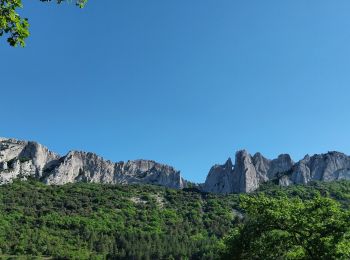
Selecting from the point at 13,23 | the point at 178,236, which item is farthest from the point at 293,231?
the point at 178,236

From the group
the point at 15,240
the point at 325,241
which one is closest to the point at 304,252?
the point at 325,241

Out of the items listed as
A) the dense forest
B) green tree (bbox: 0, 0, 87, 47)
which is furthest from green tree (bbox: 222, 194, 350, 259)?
green tree (bbox: 0, 0, 87, 47)

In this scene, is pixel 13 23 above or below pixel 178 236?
below

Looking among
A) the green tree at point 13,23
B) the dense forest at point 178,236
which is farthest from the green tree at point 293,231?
the green tree at point 13,23

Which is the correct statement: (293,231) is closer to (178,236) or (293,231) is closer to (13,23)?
(13,23)

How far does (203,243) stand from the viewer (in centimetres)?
16900

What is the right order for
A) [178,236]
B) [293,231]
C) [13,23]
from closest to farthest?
[13,23] → [293,231] → [178,236]

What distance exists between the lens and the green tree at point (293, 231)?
2431 centimetres

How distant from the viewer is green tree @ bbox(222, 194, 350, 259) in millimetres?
24312

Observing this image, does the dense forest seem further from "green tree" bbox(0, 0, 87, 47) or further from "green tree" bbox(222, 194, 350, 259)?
"green tree" bbox(0, 0, 87, 47)

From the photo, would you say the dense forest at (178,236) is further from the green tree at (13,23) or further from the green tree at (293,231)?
the green tree at (13,23)

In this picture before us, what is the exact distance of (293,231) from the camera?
84.0 ft

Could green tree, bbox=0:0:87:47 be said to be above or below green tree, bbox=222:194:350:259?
above

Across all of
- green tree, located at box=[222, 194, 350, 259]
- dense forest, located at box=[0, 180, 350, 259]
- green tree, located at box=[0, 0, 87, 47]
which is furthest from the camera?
dense forest, located at box=[0, 180, 350, 259]
